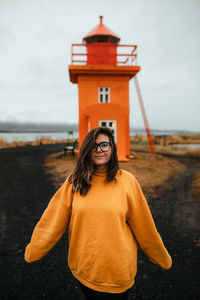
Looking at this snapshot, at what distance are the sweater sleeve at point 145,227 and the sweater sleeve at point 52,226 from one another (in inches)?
22.6

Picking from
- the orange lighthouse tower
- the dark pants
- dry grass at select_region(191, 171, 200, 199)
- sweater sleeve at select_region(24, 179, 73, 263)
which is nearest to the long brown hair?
sweater sleeve at select_region(24, 179, 73, 263)

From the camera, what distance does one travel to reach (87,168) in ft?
5.59

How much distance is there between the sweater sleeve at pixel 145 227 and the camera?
65.2 inches

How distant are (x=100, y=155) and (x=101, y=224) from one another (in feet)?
1.90

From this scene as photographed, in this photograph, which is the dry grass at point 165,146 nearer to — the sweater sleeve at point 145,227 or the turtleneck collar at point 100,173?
the sweater sleeve at point 145,227

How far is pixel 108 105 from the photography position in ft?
37.4

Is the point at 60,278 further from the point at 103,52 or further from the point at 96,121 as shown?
the point at 103,52

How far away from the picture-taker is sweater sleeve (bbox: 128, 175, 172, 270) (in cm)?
166

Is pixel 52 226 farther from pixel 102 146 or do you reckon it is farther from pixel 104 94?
pixel 104 94

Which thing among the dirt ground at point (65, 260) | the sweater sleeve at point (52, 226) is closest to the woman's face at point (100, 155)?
the sweater sleeve at point (52, 226)

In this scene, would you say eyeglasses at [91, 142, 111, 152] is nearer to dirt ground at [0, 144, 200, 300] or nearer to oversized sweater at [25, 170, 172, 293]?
oversized sweater at [25, 170, 172, 293]

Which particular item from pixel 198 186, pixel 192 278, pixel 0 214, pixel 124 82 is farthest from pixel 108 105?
pixel 192 278

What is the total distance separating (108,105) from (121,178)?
33.4 feet

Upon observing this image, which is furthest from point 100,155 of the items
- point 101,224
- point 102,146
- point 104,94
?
point 104,94
